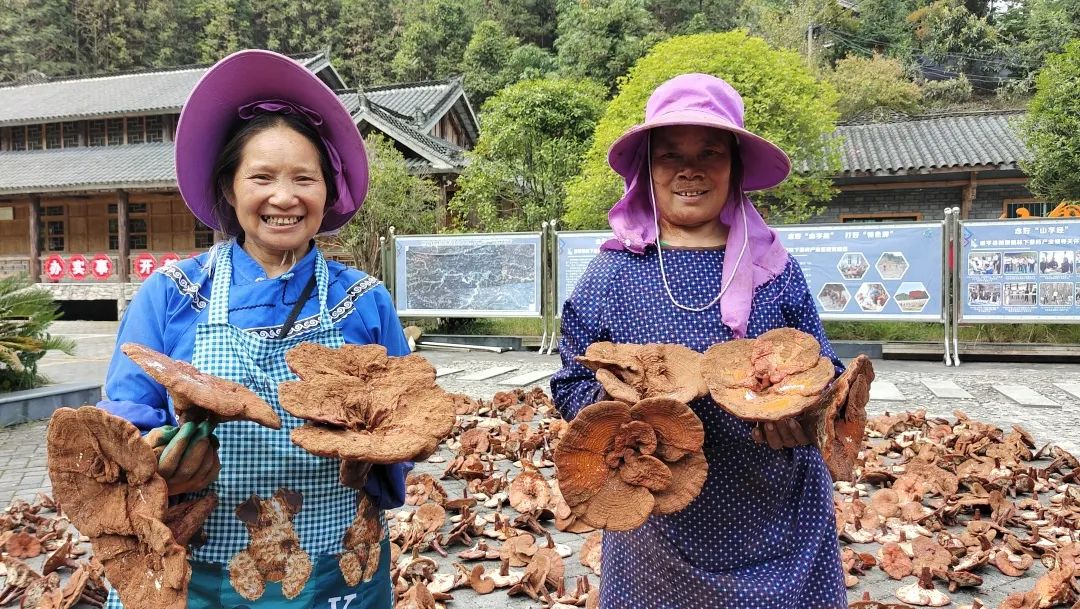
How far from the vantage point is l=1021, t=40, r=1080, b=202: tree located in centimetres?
1002

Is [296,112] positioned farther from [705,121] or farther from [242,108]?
[705,121]

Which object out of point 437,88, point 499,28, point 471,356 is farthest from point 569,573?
point 499,28

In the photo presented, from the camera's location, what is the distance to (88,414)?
3.45ft

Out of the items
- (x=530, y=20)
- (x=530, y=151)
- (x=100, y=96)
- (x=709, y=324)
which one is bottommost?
(x=709, y=324)

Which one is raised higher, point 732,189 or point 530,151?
point 530,151

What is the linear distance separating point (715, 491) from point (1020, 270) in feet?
28.5

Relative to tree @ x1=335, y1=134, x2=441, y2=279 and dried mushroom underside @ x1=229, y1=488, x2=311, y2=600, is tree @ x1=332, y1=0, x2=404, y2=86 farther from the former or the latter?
dried mushroom underside @ x1=229, y1=488, x2=311, y2=600

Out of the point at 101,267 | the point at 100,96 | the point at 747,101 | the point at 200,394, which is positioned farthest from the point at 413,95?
the point at 200,394

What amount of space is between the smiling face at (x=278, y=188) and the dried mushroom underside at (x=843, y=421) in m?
1.04

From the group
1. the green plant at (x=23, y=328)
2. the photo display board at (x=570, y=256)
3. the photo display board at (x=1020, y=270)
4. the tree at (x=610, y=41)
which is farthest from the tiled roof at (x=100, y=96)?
the photo display board at (x=1020, y=270)

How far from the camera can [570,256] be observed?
10.1m

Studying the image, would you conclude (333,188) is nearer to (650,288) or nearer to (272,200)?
(272,200)

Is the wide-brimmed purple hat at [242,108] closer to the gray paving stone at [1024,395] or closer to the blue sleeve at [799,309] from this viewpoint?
the blue sleeve at [799,309]

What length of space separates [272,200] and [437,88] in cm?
2360
